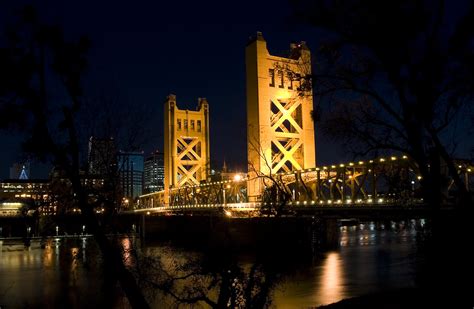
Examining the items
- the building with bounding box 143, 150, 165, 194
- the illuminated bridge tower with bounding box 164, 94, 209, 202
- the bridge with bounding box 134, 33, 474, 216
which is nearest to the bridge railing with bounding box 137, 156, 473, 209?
the bridge with bounding box 134, 33, 474, 216

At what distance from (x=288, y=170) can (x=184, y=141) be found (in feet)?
124

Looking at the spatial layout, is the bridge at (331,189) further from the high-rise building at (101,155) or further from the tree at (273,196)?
the high-rise building at (101,155)

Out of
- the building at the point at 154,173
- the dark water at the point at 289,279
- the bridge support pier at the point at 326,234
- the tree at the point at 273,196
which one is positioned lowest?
the dark water at the point at 289,279

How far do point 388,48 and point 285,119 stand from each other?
2621cm

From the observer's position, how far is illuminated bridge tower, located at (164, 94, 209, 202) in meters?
67.6

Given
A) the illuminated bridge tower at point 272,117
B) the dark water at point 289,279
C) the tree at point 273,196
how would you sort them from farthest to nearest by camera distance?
the illuminated bridge tower at point 272,117, the dark water at point 289,279, the tree at point 273,196

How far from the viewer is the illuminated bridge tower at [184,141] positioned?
2662 inches

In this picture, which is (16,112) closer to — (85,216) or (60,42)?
(60,42)

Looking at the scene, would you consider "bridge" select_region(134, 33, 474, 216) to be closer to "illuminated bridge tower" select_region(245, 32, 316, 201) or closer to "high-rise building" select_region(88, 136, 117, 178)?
"illuminated bridge tower" select_region(245, 32, 316, 201)

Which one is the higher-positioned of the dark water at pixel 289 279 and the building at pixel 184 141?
the building at pixel 184 141

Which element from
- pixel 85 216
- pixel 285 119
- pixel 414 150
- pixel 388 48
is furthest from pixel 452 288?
pixel 285 119

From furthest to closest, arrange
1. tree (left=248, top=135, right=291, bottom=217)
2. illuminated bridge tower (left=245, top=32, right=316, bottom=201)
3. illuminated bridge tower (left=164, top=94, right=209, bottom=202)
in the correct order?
1. illuminated bridge tower (left=164, top=94, right=209, bottom=202)
2. illuminated bridge tower (left=245, top=32, right=316, bottom=201)
3. tree (left=248, top=135, right=291, bottom=217)

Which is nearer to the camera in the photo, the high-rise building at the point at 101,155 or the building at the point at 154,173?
the high-rise building at the point at 101,155

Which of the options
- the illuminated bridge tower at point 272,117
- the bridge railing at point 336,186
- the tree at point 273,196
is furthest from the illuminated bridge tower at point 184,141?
the tree at point 273,196
